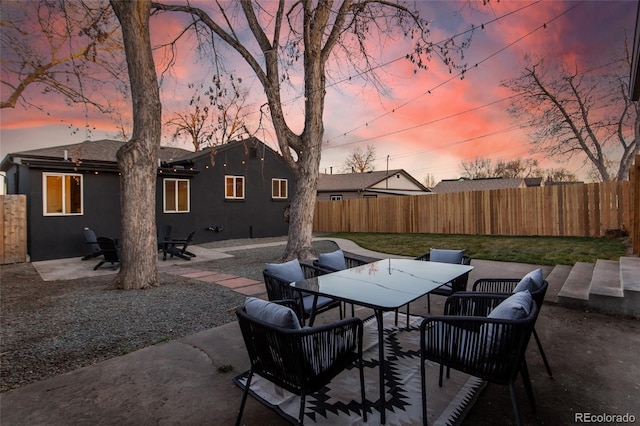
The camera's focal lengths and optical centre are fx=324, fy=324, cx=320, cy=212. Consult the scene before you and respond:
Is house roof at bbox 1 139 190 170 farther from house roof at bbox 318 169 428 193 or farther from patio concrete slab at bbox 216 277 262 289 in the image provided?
house roof at bbox 318 169 428 193

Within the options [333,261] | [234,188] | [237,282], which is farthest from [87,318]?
[234,188]

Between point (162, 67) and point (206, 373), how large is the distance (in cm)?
783

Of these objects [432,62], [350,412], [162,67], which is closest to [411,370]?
[350,412]

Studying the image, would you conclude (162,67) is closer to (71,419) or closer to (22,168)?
(22,168)

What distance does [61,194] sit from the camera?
397 inches

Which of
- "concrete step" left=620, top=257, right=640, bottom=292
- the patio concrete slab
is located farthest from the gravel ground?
"concrete step" left=620, top=257, right=640, bottom=292

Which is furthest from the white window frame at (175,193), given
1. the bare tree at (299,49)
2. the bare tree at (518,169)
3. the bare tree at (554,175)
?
the bare tree at (554,175)

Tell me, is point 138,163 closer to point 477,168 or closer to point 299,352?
point 299,352

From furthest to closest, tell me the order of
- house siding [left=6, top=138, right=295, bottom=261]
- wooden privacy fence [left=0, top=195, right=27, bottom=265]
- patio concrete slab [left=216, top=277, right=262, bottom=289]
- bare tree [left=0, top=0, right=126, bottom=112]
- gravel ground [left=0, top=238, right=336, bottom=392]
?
house siding [left=6, top=138, right=295, bottom=261] → wooden privacy fence [left=0, top=195, right=27, bottom=265] → bare tree [left=0, top=0, right=126, bottom=112] → patio concrete slab [left=216, top=277, right=262, bottom=289] → gravel ground [left=0, top=238, right=336, bottom=392]

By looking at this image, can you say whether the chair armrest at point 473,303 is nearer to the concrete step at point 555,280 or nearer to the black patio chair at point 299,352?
the black patio chair at point 299,352

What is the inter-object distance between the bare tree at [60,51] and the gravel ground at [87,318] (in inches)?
188

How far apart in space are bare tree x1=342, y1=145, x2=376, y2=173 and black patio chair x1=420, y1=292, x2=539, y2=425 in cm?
3918

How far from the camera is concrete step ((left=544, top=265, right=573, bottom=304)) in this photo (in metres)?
4.76

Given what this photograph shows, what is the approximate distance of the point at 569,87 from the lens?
1838 cm
